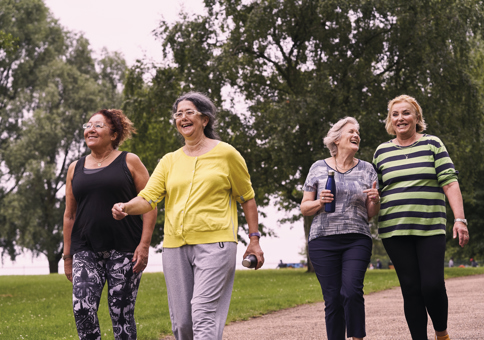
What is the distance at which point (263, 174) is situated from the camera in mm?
23469

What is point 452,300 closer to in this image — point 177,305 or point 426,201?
point 426,201

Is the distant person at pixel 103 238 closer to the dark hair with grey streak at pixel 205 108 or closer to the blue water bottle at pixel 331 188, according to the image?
the dark hair with grey streak at pixel 205 108

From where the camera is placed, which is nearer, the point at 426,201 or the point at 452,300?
the point at 426,201

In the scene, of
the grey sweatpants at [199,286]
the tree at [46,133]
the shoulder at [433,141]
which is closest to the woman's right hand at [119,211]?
the grey sweatpants at [199,286]

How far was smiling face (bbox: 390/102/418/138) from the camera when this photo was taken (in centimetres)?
504

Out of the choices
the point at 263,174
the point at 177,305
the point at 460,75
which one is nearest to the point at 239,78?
the point at 263,174

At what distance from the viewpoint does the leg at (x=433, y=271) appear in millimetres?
4684

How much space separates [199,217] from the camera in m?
3.82

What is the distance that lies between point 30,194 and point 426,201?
100 feet

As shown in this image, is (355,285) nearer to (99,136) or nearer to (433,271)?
(433,271)

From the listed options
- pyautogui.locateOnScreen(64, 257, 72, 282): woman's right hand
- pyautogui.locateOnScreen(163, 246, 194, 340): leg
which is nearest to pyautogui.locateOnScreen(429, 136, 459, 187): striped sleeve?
pyautogui.locateOnScreen(163, 246, 194, 340): leg

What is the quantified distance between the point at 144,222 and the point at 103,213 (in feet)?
1.05

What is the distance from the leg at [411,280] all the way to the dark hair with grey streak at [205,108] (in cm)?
179

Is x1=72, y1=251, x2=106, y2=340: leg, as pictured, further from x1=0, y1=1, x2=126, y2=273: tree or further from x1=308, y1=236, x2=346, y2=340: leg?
x1=0, y1=1, x2=126, y2=273: tree
